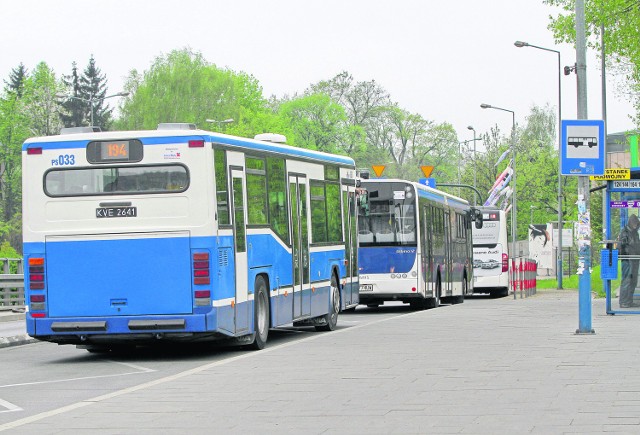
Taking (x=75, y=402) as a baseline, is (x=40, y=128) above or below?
above

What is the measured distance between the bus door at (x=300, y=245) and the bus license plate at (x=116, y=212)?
3737 millimetres

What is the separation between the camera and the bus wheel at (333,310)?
21.7 meters

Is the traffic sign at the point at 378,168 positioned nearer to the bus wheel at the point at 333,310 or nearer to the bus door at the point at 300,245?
the bus wheel at the point at 333,310

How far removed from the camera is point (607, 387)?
11523 mm

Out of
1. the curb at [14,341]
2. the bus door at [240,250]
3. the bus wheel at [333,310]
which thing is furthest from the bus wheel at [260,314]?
the curb at [14,341]

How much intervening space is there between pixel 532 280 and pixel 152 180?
107 ft

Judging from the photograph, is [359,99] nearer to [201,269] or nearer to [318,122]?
[318,122]

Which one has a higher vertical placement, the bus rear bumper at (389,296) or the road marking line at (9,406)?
the road marking line at (9,406)

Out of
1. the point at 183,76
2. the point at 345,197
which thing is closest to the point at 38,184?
the point at 345,197

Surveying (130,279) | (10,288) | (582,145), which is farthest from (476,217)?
(130,279)

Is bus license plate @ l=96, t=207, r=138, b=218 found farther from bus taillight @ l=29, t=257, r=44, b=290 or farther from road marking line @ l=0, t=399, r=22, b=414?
road marking line @ l=0, t=399, r=22, b=414

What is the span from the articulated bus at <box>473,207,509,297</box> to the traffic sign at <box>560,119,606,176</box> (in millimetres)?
26993

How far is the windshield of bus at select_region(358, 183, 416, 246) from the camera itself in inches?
1177

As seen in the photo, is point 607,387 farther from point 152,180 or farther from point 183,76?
point 183,76
